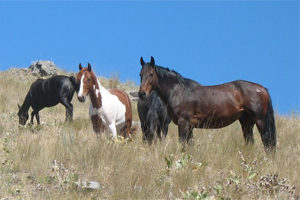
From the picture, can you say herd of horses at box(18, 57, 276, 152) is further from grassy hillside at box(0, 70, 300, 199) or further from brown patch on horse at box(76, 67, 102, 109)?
grassy hillside at box(0, 70, 300, 199)

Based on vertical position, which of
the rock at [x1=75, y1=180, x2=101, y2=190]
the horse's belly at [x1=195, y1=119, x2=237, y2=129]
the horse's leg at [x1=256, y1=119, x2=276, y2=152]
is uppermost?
the horse's belly at [x1=195, y1=119, x2=237, y2=129]

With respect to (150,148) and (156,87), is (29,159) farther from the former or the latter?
(156,87)

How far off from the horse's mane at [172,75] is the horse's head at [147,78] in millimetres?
143

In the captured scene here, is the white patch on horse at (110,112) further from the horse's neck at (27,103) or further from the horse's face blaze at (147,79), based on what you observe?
the horse's neck at (27,103)

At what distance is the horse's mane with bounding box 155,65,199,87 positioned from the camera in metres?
8.93

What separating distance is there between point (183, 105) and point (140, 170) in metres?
2.10

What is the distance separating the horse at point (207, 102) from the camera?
8.70 m

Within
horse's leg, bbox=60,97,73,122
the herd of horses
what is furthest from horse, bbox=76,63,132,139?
horse's leg, bbox=60,97,73,122

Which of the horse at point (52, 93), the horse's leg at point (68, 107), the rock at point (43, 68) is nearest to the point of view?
the horse's leg at point (68, 107)

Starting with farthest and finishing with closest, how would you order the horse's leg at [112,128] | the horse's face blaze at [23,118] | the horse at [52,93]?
the horse at [52,93] < the horse's face blaze at [23,118] < the horse's leg at [112,128]

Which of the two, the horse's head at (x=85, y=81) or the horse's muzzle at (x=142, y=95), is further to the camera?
the horse's head at (x=85, y=81)

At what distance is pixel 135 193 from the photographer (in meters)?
6.44

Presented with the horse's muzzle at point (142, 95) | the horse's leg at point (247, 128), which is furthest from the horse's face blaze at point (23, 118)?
the horse's leg at point (247, 128)

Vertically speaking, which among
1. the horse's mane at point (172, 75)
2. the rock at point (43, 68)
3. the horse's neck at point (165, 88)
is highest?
the rock at point (43, 68)
